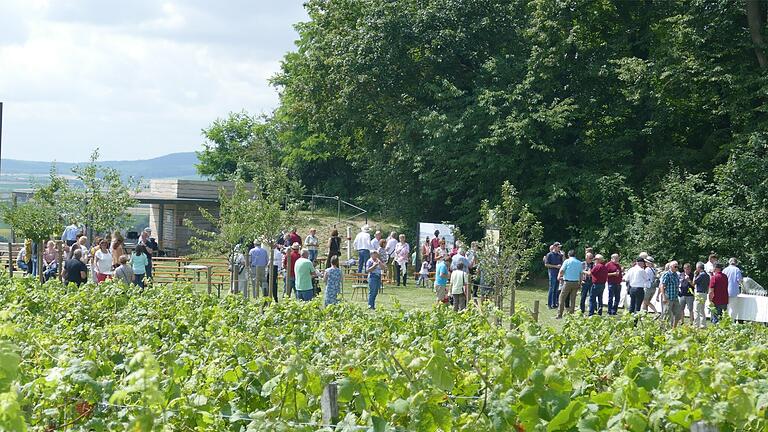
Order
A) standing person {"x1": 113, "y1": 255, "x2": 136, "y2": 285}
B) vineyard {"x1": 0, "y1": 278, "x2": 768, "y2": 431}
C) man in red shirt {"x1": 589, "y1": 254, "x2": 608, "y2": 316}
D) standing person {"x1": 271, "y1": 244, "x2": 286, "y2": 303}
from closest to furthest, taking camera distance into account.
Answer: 1. vineyard {"x1": 0, "y1": 278, "x2": 768, "y2": 431}
2. standing person {"x1": 113, "y1": 255, "x2": 136, "y2": 285}
3. man in red shirt {"x1": 589, "y1": 254, "x2": 608, "y2": 316}
4. standing person {"x1": 271, "y1": 244, "x2": 286, "y2": 303}

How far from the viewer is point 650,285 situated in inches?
870

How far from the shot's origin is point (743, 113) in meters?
29.5

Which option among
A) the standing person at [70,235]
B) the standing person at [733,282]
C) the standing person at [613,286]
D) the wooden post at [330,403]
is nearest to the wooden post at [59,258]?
the standing person at [70,235]

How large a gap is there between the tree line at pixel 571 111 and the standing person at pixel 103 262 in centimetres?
1487

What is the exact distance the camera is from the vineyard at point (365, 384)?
15.0ft

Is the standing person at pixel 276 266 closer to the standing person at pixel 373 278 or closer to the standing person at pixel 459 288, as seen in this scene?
the standing person at pixel 373 278

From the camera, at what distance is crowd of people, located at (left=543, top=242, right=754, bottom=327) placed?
20.2 m

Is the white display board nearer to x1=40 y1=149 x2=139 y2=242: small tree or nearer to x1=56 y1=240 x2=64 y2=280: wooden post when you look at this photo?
x1=40 y1=149 x2=139 y2=242: small tree

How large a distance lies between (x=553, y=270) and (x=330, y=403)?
67.6ft

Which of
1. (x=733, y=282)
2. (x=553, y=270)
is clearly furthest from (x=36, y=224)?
(x=733, y=282)

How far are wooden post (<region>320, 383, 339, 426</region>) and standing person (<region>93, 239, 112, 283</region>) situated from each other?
17.0m

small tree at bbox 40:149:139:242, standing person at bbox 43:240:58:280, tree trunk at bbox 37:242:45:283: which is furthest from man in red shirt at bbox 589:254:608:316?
small tree at bbox 40:149:139:242

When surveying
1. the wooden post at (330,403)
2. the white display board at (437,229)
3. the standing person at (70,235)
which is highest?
the white display board at (437,229)

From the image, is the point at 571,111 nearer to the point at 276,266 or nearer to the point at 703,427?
the point at 276,266
